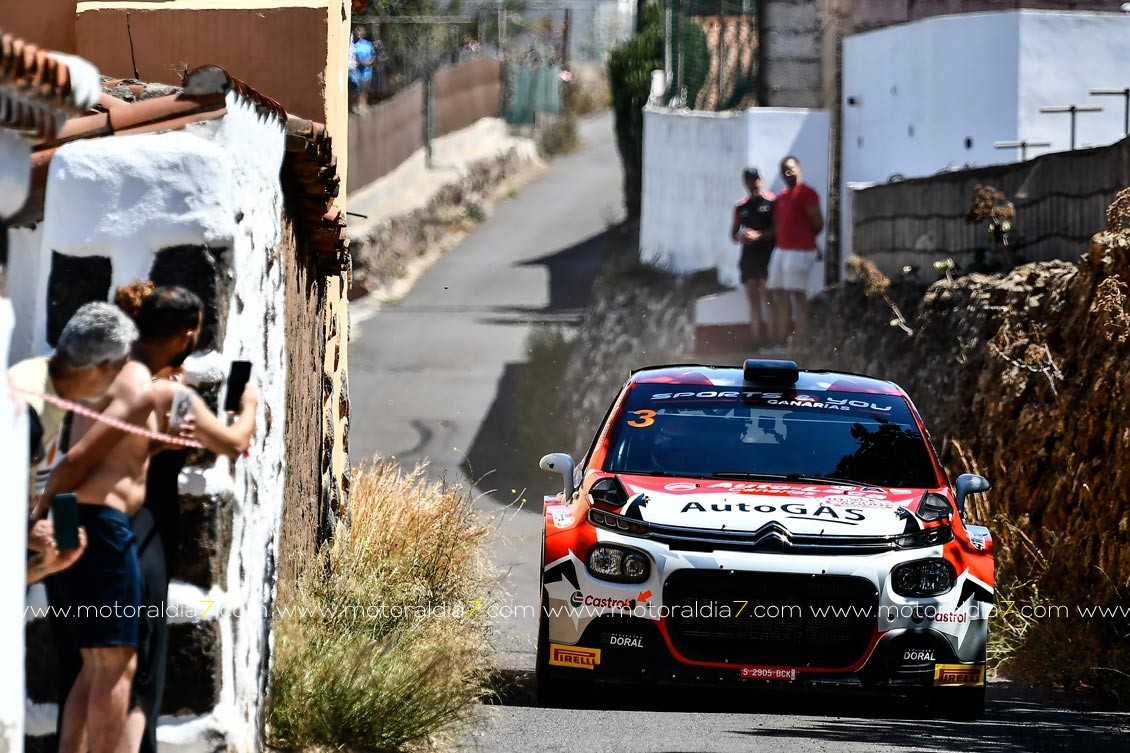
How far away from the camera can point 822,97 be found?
22.6m

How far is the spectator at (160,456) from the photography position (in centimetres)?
530

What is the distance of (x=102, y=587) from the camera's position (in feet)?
17.0

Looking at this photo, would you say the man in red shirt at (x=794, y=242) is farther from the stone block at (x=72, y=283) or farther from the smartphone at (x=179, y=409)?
the smartphone at (x=179, y=409)

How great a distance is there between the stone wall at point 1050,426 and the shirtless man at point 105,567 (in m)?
5.61

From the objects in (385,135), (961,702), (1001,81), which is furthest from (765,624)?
(385,135)

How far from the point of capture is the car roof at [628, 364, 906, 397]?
9203mm

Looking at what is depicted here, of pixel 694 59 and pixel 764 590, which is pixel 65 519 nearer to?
pixel 764 590

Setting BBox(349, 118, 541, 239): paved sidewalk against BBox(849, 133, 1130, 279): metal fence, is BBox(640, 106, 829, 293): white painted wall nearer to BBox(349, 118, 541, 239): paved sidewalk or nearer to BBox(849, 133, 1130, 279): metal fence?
BBox(849, 133, 1130, 279): metal fence

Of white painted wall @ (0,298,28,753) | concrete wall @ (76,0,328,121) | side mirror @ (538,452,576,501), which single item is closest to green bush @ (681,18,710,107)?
concrete wall @ (76,0,328,121)

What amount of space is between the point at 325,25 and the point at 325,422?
222cm

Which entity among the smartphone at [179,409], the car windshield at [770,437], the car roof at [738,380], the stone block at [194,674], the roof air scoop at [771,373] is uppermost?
the smartphone at [179,409]

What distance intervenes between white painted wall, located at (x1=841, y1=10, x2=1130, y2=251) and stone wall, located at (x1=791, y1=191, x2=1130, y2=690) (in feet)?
12.9

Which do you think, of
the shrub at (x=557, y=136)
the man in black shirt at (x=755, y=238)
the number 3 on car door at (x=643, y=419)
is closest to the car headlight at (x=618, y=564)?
the number 3 on car door at (x=643, y=419)

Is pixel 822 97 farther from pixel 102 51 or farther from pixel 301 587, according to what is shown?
pixel 301 587
